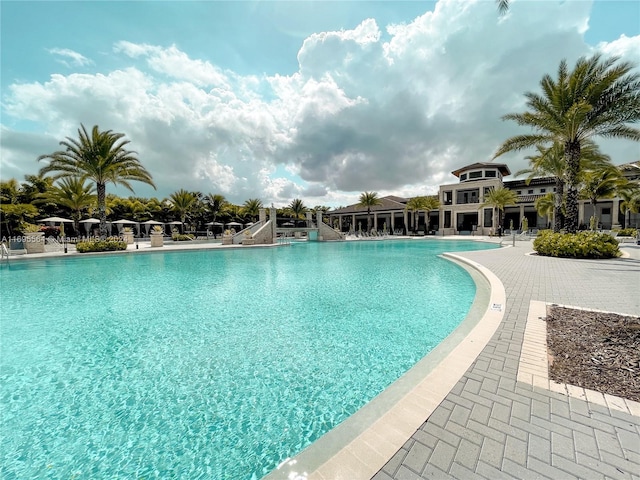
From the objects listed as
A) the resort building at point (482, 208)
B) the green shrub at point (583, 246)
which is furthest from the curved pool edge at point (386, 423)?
the resort building at point (482, 208)

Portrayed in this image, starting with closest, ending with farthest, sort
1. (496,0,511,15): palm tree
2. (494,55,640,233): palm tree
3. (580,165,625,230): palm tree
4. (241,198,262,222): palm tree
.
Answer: (496,0,511,15): palm tree
(494,55,640,233): palm tree
(580,165,625,230): palm tree
(241,198,262,222): palm tree

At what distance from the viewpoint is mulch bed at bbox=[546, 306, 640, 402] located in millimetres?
2955

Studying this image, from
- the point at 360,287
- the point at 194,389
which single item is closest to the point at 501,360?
the point at 194,389

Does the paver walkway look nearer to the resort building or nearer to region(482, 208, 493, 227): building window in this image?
the resort building

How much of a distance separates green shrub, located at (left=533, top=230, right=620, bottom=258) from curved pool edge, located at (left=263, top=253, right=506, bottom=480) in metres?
12.9

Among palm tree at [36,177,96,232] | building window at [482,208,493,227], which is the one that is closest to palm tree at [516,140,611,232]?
building window at [482,208,493,227]

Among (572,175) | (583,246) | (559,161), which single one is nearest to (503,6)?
(572,175)

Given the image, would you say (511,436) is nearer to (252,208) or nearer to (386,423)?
(386,423)

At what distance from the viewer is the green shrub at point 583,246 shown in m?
12.7

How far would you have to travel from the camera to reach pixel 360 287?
375 inches

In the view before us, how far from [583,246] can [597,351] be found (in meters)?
12.8

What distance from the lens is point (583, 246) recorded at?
12.9 meters

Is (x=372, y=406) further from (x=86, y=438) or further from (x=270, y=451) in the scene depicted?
(x=86, y=438)

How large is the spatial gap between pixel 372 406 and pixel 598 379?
8.26 feet
